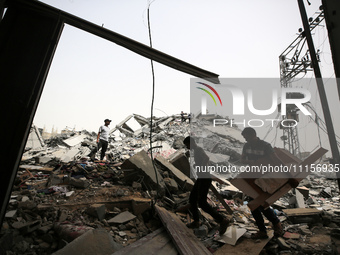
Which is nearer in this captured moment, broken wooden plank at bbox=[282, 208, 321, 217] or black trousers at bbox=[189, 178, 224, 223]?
black trousers at bbox=[189, 178, 224, 223]

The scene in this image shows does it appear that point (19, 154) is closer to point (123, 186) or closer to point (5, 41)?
point (5, 41)

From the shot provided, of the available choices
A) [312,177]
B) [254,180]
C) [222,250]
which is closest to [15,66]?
[254,180]

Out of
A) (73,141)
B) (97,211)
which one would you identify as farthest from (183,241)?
(73,141)

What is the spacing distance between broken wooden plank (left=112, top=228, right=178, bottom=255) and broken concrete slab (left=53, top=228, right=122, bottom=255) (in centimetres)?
A: 13

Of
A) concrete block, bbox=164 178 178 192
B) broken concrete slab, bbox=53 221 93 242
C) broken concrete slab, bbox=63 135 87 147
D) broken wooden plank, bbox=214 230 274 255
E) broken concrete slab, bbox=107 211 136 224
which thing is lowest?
broken wooden plank, bbox=214 230 274 255

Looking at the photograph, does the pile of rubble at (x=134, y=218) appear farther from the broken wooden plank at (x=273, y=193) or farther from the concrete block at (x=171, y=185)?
the broken wooden plank at (x=273, y=193)

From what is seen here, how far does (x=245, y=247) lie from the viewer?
119 inches

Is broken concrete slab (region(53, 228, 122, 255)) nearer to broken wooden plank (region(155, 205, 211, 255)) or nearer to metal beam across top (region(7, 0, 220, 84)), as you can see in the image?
broken wooden plank (region(155, 205, 211, 255))

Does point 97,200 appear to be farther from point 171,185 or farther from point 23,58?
point 23,58

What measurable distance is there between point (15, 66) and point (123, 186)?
3347 mm

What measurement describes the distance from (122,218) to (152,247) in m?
1.01

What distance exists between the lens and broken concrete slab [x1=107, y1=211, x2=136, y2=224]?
10.7 ft

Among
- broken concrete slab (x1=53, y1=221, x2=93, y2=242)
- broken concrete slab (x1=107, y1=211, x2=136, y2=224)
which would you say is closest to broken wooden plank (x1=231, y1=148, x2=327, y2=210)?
broken concrete slab (x1=107, y1=211, x2=136, y2=224)

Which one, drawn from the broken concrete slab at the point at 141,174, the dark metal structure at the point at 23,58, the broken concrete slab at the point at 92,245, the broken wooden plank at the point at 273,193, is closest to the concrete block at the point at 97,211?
the broken concrete slab at the point at 92,245
